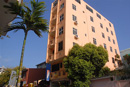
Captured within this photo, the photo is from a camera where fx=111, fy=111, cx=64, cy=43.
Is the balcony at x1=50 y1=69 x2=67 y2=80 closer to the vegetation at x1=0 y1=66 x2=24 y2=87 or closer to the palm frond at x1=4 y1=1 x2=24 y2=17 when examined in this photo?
the vegetation at x1=0 y1=66 x2=24 y2=87

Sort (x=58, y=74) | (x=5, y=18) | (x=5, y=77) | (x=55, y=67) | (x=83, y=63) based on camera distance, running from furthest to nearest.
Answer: (x=5, y=77) → (x=55, y=67) → (x=58, y=74) → (x=83, y=63) → (x=5, y=18)

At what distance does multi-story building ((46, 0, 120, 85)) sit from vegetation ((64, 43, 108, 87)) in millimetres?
2403

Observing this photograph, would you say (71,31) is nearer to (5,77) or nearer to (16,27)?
(16,27)

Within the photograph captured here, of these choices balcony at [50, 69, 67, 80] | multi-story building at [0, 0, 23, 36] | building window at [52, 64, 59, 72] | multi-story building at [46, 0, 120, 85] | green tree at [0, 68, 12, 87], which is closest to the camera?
multi-story building at [0, 0, 23, 36]

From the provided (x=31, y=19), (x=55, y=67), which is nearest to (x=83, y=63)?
(x=55, y=67)

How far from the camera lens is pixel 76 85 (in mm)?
13836

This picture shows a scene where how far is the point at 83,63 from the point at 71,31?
23.5 feet

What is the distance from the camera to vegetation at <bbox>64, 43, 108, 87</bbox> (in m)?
14.1

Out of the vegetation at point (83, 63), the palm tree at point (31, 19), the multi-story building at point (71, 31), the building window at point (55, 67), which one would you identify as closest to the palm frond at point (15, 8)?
the palm tree at point (31, 19)

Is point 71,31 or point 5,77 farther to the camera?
point 5,77

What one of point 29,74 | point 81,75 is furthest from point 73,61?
point 29,74

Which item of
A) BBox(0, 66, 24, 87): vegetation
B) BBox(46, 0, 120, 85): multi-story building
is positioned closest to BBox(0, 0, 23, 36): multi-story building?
BBox(46, 0, 120, 85): multi-story building

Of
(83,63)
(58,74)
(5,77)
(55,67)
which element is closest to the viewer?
(83,63)

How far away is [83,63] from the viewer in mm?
14406
